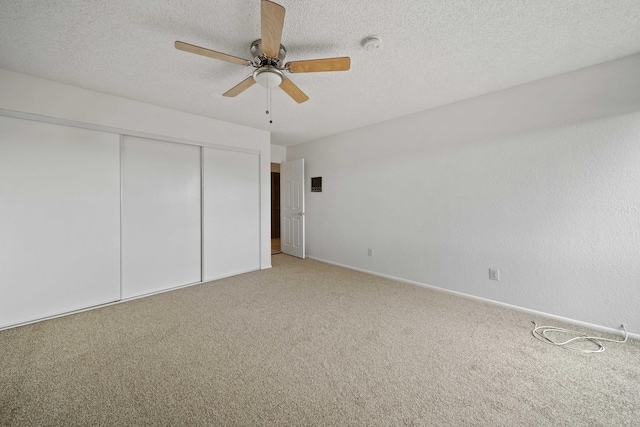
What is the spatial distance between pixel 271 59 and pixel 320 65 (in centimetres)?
39

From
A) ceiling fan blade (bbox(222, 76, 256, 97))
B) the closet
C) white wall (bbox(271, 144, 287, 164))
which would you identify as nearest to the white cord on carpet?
ceiling fan blade (bbox(222, 76, 256, 97))

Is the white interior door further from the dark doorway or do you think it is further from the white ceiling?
the white ceiling

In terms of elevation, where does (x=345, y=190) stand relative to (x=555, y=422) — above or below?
above

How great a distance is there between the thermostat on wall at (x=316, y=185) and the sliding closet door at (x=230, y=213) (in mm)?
1227

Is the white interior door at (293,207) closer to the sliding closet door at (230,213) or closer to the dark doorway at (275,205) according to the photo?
the sliding closet door at (230,213)

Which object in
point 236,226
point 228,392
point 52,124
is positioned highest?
point 52,124

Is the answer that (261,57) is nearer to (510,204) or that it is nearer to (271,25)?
(271,25)

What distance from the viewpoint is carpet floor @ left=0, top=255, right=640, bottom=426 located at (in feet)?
4.61

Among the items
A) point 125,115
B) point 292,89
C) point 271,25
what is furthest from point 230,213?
point 271,25

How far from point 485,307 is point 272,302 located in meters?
2.42

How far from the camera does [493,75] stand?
8.07ft

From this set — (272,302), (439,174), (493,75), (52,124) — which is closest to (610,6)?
(493,75)

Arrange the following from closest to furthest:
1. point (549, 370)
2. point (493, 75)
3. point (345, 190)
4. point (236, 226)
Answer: point (549, 370)
point (493, 75)
point (236, 226)
point (345, 190)

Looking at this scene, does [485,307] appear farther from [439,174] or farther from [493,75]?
[493,75]
